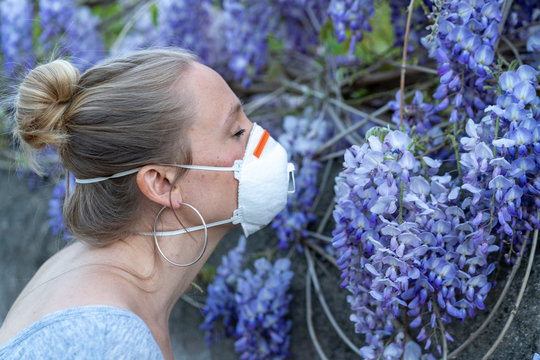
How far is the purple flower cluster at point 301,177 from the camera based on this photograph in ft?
7.80

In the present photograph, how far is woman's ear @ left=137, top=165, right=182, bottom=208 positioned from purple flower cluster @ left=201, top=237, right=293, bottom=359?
702 mm

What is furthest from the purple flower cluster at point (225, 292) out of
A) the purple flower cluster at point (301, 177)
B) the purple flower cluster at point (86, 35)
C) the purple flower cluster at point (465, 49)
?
the purple flower cluster at point (86, 35)

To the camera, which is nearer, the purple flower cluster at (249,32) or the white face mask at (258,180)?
the white face mask at (258,180)

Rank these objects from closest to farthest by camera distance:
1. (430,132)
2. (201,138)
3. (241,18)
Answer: (201,138) < (430,132) < (241,18)

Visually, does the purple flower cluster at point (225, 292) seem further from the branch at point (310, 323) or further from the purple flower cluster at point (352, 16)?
the purple flower cluster at point (352, 16)

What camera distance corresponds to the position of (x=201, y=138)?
1747mm

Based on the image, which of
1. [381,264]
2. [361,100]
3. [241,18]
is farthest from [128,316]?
[241,18]

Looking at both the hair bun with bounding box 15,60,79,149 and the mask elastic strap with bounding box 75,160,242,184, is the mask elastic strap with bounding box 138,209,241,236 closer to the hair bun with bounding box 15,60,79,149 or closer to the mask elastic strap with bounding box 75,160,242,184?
the mask elastic strap with bounding box 75,160,242,184

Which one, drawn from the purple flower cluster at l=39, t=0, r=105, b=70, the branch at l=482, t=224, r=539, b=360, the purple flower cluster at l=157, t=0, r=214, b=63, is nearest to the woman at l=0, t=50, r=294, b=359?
the branch at l=482, t=224, r=539, b=360

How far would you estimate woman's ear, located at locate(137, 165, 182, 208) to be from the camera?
1707 mm

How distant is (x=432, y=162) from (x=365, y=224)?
0.82 feet

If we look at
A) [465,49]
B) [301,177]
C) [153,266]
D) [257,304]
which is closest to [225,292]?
[257,304]

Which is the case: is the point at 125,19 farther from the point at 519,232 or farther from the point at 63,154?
the point at 519,232

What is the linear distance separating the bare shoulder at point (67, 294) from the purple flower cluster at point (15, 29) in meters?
2.02
